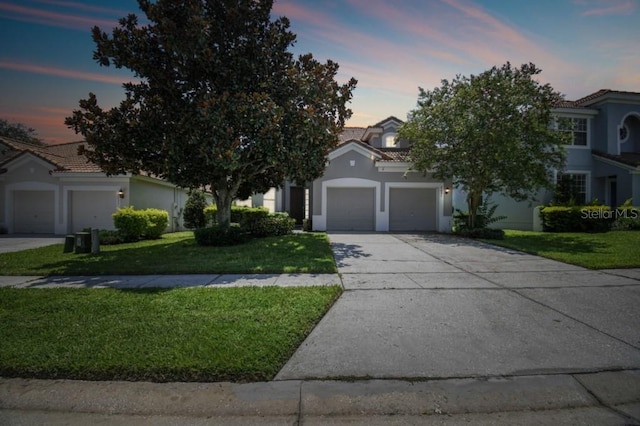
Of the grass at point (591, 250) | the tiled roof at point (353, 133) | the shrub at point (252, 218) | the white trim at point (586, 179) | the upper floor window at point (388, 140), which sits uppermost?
the tiled roof at point (353, 133)

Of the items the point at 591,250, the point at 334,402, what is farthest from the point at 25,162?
the point at 591,250

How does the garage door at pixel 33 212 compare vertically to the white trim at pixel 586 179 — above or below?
below

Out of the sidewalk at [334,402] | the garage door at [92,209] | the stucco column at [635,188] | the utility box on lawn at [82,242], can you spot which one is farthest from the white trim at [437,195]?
the garage door at [92,209]

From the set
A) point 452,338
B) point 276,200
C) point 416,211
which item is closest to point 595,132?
point 416,211

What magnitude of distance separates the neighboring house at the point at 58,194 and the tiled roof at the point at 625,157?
25804mm

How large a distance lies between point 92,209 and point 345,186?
13747 mm

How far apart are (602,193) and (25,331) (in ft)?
83.0

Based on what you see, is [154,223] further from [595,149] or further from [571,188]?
[595,149]

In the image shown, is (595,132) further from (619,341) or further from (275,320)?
(275,320)

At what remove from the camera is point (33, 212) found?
1750cm

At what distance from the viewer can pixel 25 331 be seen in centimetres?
392

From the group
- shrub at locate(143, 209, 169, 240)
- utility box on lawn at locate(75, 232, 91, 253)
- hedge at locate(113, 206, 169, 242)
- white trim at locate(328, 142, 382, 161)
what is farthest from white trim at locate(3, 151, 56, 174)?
white trim at locate(328, 142, 382, 161)

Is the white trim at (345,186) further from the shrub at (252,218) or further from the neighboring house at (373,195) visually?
the shrub at (252,218)

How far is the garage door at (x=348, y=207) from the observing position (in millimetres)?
17000
